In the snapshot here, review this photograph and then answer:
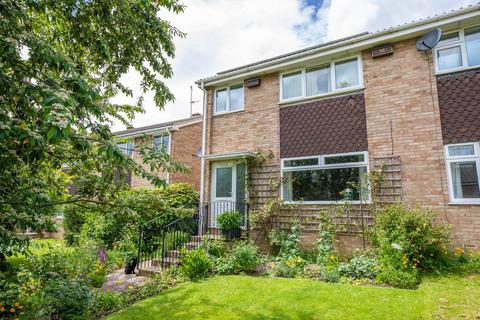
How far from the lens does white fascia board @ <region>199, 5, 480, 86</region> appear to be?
7.48m

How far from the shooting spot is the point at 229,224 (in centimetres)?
880

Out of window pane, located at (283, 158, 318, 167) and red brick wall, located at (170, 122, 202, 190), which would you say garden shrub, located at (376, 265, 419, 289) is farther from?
red brick wall, located at (170, 122, 202, 190)

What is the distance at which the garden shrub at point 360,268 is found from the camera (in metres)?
6.32

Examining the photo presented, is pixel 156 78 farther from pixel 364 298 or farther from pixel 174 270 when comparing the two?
pixel 364 298

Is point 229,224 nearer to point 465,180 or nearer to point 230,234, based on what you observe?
point 230,234

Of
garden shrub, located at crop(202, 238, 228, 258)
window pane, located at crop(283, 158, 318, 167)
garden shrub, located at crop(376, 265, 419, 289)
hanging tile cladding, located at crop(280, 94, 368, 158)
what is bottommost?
garden shrub, located at crop(376, 265, 419, 289)

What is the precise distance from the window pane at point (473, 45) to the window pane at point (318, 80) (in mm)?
3588

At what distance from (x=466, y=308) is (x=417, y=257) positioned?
2.19 meters

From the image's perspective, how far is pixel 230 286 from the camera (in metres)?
6.01

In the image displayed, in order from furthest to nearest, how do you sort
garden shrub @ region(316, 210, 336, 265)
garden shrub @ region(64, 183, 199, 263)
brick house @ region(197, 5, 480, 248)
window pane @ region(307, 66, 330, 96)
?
window pane @ region(307, 66, 330, 96) → garden shrub @ region(316, 210, 336, 265) → brick house @ region(197, 5, 480, 248) → garden shrub @ region(64, 183, 199, 263)

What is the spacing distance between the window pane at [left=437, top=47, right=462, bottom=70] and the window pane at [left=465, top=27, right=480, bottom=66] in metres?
0.21

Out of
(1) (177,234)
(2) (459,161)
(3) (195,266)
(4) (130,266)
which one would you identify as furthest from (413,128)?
(4) (130,266)

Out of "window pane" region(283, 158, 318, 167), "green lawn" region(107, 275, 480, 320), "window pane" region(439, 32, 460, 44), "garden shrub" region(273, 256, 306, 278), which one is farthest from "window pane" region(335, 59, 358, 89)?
"green lawn" region(107, 275, 480, 320)

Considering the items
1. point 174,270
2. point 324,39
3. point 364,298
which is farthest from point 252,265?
point 324,39
